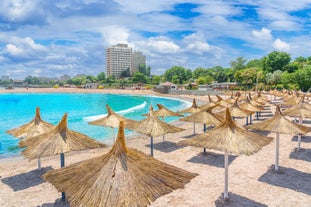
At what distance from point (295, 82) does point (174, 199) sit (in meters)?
44.8

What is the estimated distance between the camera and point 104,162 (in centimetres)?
473

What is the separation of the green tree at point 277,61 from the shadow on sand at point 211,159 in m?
56.1

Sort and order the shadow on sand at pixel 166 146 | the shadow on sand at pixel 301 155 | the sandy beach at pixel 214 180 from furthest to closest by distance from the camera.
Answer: the shadow on sand at pixel 166 146 < the shadow on sand at pixel 301 155 < the sandy beach at pixel 214 180

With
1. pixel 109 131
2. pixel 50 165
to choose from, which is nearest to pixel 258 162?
pixel 50 165

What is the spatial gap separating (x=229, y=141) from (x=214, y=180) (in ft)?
6.46

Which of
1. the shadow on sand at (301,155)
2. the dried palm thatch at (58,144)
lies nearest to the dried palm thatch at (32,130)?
the dried palm thatch at (58,144)

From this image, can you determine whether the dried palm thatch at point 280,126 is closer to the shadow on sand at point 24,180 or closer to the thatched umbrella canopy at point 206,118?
the thatched umbrella canopy at point 206,118

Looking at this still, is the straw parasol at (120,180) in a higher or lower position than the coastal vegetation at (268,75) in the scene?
lower

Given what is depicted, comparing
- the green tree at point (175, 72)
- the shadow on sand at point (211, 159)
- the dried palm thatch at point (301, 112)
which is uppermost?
the green tree at point (175, 72)

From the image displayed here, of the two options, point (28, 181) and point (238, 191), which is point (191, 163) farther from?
point (28, 181)

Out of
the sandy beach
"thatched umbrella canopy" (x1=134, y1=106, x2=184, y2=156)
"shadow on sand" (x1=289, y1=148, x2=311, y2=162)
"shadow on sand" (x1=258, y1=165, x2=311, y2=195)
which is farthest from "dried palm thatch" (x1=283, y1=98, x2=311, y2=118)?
"thatched umbrella canopy" (x1=134, y1=106, x2=184, y2=156)

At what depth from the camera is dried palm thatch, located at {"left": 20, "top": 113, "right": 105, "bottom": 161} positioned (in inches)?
281

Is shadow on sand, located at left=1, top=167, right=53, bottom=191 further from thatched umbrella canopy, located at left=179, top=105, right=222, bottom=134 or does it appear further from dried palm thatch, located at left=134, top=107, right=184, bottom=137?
thatched umbrella canopy, located at left=179, top=105, right=222, bottom=134

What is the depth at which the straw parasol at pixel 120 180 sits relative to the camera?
14.0 ft
